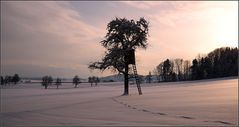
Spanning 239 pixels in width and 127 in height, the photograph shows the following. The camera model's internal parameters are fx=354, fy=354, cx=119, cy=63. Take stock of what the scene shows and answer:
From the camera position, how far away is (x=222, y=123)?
11688 millimetres

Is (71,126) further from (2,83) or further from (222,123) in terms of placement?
(2,83)

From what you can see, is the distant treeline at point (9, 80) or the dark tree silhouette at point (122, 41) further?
the distant treeline at point (9, 80)

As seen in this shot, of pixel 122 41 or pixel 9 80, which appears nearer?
pixel 122 41

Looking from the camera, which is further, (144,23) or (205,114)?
(144,23)

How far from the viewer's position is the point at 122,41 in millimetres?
37875

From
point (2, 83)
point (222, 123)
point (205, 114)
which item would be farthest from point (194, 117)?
point (2, 83)

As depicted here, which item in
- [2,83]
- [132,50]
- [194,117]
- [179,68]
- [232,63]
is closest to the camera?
[194,117]

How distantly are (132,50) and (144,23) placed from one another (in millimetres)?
3355

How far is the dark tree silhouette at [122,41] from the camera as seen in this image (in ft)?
122

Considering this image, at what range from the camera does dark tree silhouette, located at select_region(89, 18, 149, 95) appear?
1465 inches

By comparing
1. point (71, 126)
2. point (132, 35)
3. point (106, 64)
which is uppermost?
point (132, 35)

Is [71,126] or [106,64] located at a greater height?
[106,64]

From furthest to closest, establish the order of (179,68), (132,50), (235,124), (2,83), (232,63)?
1. (179,68)
2. (2,83)
3. (232,63)
4. (132,50)
5. (235,124)

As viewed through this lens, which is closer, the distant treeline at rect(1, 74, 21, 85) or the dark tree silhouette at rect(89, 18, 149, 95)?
the dark tree silhouette at rect(89, 18, 149, 95)
